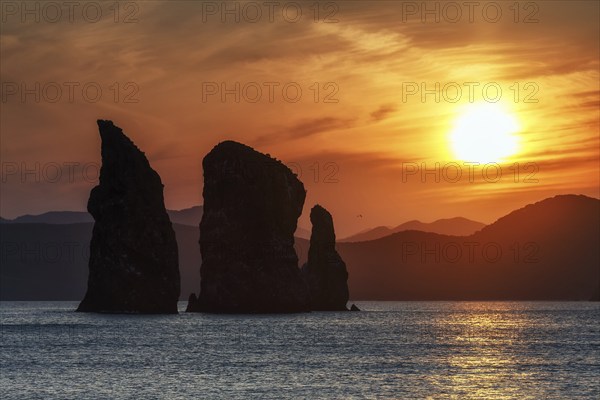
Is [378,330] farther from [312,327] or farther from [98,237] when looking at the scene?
[98,237]

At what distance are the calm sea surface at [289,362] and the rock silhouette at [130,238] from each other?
24220 mm

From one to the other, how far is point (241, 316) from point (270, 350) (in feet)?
276

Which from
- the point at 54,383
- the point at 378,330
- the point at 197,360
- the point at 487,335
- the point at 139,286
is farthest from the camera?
A: the point at 139,286

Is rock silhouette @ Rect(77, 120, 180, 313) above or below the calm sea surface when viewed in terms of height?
above

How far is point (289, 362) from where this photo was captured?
95.7 metres

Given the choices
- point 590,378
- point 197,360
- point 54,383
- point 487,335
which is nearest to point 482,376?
point 590,378

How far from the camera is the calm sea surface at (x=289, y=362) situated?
73438 mm

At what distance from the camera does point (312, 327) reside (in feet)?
532

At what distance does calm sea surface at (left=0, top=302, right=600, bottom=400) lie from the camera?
73438 mm

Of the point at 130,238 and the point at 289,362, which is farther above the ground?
the point at 130,238

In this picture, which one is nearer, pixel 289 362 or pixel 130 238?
pixel 289 362

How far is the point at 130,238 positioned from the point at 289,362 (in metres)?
93.6

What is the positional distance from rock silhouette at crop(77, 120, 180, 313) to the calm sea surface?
2422 cm

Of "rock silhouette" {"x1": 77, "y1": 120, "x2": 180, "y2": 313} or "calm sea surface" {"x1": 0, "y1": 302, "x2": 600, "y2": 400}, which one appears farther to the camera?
"rock silhouette" {"x1": 77, "y1": 120, "x2": 180, "y2": 313}
